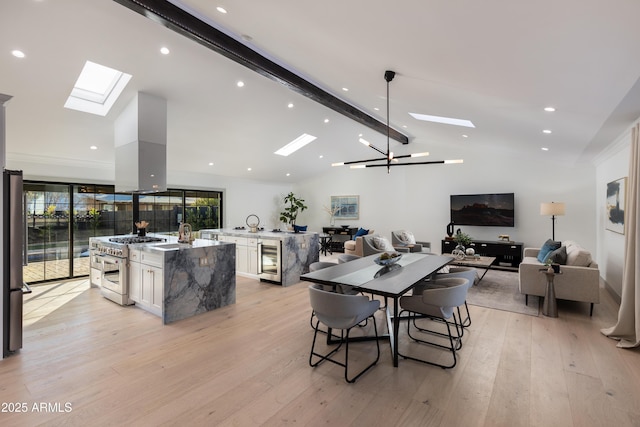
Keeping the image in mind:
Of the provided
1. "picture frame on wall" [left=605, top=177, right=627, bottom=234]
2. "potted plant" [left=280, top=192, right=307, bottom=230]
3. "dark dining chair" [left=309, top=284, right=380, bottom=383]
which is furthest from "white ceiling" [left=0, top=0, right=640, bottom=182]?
"potted plant" [left=280, top=192, right=307, bottom=230]

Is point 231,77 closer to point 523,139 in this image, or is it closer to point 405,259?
point 405,259

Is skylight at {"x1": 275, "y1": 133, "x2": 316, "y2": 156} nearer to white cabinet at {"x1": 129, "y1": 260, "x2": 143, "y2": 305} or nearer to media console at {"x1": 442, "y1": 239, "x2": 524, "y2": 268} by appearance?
white cabinet at {"x1": 129, "y1": 260, "x2": 143, "y2": 305}

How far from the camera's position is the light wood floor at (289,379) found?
2.10 m

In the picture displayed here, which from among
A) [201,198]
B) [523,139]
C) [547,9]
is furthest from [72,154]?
[523,139]

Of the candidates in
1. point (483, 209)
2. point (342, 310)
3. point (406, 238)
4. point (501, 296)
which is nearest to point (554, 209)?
point (483, 209)

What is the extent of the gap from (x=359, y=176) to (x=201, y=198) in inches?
201

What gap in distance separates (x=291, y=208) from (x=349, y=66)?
7443 mm

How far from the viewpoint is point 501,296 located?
4887mm

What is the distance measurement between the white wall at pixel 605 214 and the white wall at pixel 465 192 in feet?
1.41

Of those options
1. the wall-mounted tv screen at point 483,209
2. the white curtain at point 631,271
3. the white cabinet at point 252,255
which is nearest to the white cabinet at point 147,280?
the white cabinet at point 252,255

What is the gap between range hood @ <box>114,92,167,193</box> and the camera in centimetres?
450

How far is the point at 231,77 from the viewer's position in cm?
457

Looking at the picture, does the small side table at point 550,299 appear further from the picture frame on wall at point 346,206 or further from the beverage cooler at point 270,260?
the picture frame on wall at point 346,206

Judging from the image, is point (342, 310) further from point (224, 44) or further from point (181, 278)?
point (224, 44)
